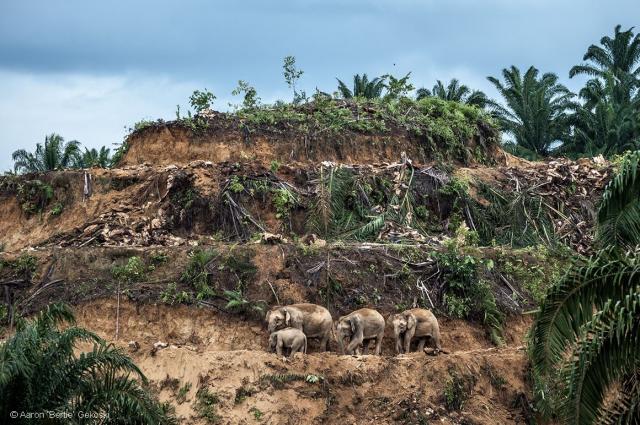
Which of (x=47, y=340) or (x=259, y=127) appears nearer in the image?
(x=47, y=340)

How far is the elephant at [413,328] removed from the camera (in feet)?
62.4

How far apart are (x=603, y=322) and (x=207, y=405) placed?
7.33m

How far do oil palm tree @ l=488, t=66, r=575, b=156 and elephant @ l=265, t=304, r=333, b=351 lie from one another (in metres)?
28.4

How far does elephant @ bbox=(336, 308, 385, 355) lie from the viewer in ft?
60.9

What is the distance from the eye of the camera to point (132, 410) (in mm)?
14492

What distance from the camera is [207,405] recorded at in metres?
16.5

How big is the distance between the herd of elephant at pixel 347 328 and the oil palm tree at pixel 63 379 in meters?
3.46

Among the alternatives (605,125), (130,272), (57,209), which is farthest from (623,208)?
(605,125)

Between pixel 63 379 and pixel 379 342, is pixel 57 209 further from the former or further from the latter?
pixel 63 379

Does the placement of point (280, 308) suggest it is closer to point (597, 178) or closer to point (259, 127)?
point (259, 127)

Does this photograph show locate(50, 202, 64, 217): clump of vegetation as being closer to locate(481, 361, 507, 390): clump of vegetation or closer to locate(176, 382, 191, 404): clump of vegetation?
locate(176, 382, 191, 404): clump of vegetation

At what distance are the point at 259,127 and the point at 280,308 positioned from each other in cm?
1096

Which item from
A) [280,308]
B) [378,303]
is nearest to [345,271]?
[378,303]

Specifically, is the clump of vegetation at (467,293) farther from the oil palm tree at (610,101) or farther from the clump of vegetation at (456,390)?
the oil palm tree at (610,101)
